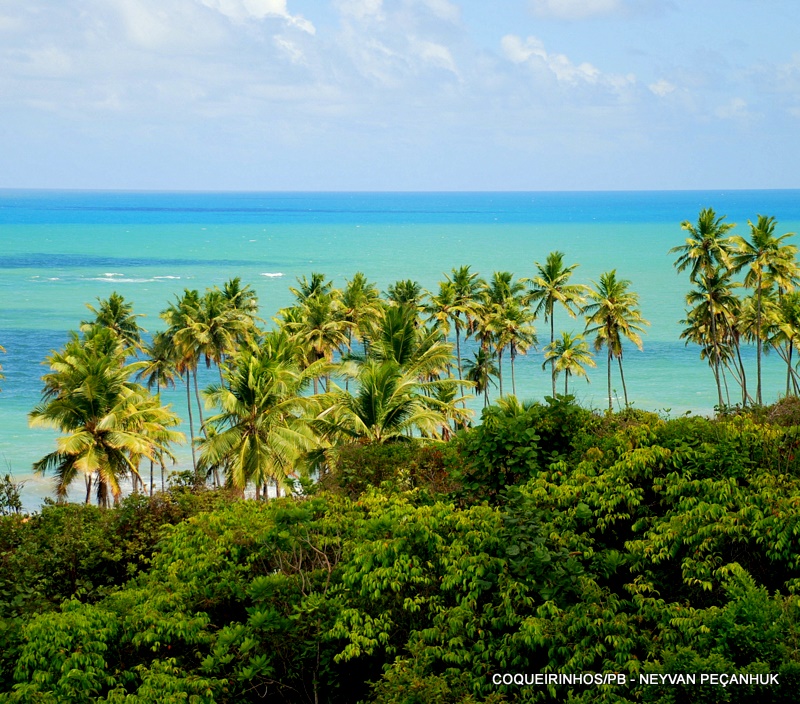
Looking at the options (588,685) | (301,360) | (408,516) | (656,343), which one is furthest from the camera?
(656,343)

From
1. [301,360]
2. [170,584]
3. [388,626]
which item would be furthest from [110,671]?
[301,360]

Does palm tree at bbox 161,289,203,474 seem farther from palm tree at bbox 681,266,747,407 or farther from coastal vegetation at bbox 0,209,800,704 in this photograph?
palm tree at bbox 681,266,747,407

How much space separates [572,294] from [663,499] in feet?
153

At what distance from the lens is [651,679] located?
397 inches

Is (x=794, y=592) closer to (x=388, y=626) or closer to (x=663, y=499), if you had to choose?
(x=663, y=499)

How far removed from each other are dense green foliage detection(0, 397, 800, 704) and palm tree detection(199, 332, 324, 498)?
1243cm

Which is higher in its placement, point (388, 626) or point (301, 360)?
point (301, 360)

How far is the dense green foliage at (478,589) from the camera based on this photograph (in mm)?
10898

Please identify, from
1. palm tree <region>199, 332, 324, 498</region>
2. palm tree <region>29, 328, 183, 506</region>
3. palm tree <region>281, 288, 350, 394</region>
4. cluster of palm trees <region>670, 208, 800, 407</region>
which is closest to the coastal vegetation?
palm tree <region>199, 332, 324, 498</region>

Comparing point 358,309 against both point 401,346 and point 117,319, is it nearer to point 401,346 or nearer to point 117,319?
point 117,319

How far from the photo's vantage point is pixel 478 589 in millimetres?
12570

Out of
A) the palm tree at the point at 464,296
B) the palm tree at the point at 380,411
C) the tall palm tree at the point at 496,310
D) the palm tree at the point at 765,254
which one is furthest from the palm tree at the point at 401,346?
the tall palm tree at the point at 496,310

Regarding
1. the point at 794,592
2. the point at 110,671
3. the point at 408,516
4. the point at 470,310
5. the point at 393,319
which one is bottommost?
the point at 110,671

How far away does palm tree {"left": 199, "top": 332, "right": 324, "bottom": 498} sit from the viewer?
98.6 ft
